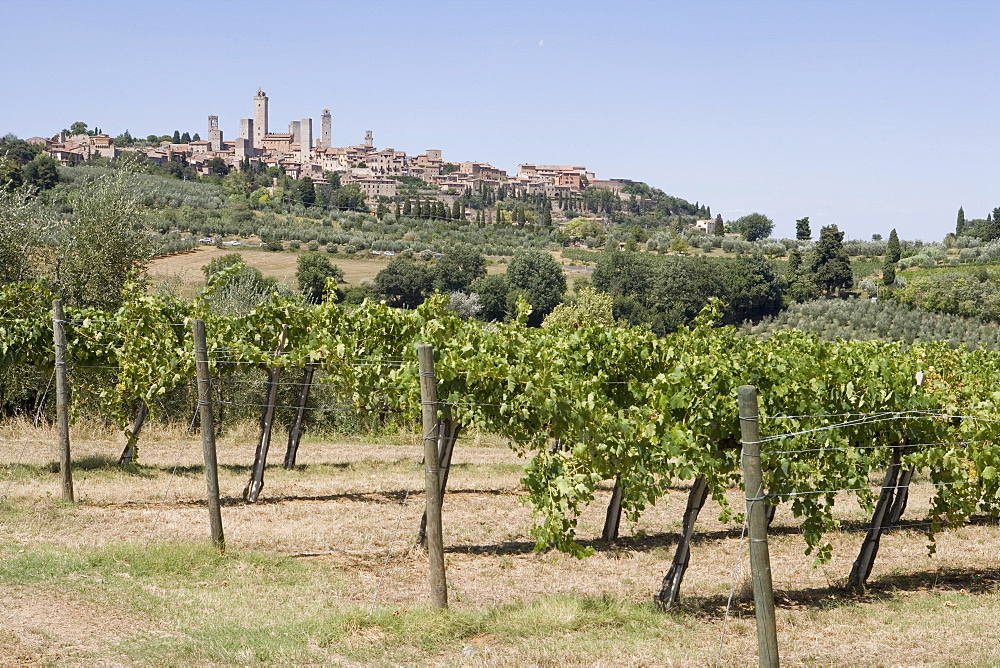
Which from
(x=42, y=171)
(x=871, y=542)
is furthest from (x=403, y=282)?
(x=871, y=542)

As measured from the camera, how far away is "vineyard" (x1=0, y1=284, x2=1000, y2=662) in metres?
9.03

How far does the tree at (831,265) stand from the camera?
81125mm

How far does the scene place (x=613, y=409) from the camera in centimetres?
1027

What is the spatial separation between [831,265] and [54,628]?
8035 centimetres

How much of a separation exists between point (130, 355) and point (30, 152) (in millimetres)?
108196

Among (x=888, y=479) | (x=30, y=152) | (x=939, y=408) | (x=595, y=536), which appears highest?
(x=30, y=152)

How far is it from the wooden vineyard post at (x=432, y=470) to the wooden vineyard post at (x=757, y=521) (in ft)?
9.69

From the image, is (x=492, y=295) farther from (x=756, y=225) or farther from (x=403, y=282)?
(x=756, y=225)

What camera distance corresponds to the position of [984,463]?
941cm

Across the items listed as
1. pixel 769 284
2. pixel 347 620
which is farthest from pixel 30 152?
pixel 347 620

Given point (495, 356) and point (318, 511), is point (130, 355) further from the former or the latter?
point (495, 356)

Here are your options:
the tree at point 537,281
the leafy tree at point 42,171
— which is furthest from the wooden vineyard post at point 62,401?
Answer: the leafy tree at point 42,171

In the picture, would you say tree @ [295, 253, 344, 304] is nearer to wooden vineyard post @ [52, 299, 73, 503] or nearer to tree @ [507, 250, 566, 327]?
tree @ [507, 250, 566, 327]

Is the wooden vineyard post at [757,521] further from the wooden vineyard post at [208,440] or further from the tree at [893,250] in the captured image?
the tree at [893,250]
